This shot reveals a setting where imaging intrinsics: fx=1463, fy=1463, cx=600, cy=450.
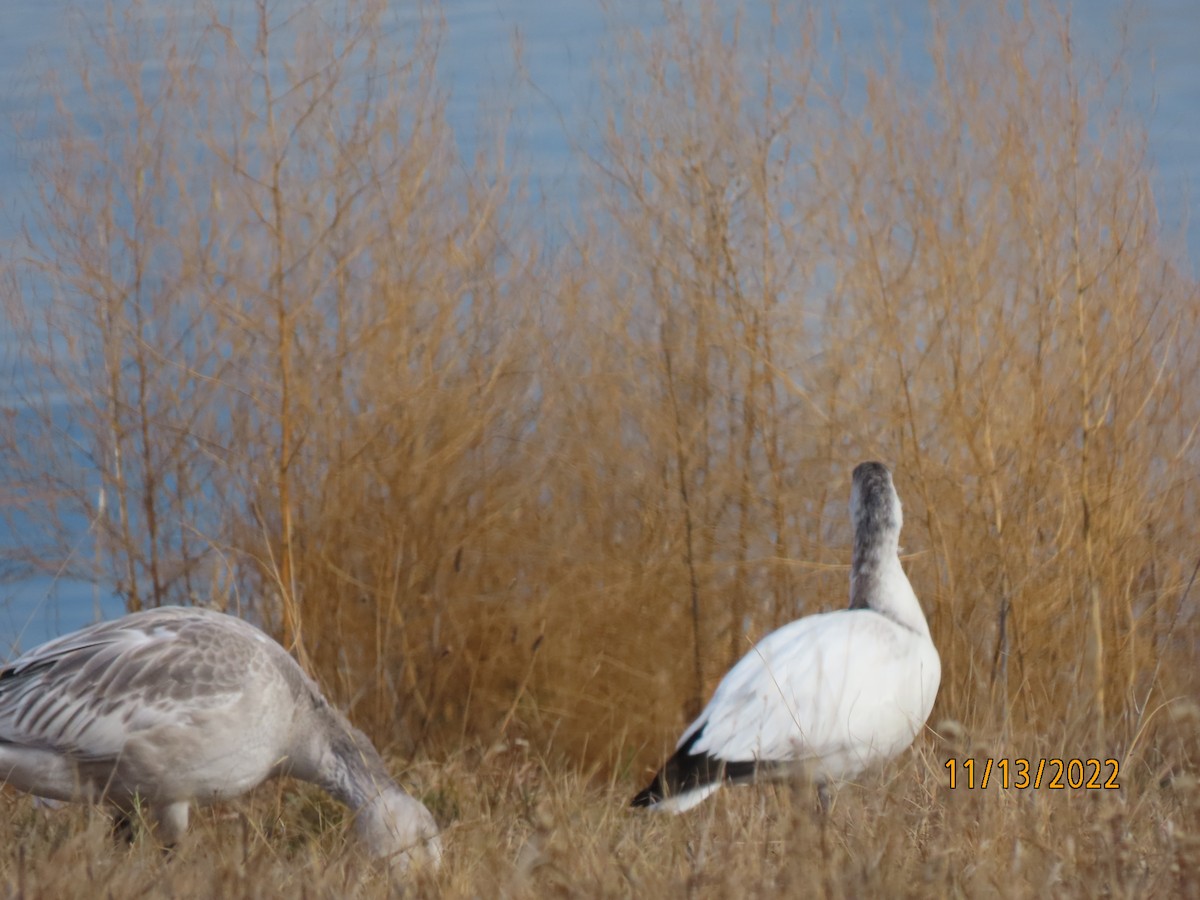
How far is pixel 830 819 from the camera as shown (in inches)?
118

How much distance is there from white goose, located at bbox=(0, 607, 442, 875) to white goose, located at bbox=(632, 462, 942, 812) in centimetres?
69

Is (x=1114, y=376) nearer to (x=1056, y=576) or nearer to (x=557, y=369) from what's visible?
(x=1056, y=576)

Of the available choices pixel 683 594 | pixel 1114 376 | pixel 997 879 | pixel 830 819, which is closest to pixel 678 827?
pixel 830 819

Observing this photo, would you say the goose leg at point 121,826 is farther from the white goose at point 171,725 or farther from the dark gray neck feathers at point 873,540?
the dark gray neck feathers at point 873,540

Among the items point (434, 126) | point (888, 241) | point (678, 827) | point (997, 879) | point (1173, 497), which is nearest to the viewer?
point (997, 879)

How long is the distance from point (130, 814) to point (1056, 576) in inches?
133

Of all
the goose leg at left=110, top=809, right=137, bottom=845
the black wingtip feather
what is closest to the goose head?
the black wingtip feather

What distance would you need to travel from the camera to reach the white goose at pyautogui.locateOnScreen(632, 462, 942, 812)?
12.1 ft

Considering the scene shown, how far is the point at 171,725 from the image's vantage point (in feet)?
11.5
